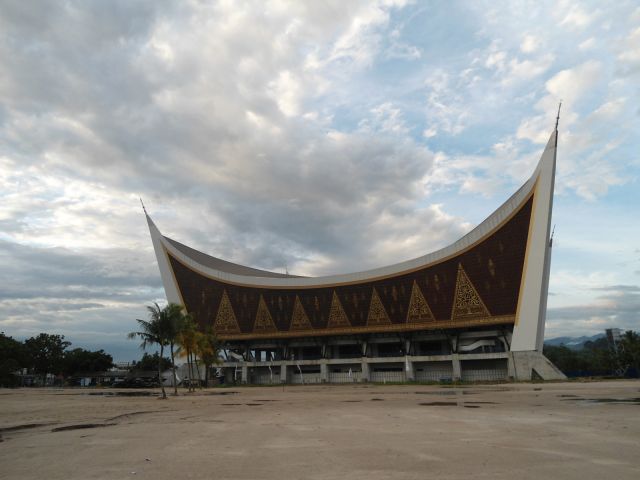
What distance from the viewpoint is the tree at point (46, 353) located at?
67.2m

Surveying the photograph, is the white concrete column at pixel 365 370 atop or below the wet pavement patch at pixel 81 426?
below

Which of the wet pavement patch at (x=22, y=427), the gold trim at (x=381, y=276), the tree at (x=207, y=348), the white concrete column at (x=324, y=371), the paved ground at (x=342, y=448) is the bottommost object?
the white concrete column at (x=324, y=371)

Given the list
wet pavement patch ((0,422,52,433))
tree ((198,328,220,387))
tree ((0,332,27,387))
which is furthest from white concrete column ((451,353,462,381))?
tree ((0,332,27,387))

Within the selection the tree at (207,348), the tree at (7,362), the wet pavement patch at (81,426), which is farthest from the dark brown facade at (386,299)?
the wet pavement patch at (81,426)

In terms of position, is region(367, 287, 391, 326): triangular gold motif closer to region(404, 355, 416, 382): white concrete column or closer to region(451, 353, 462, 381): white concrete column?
region(404, 355, 416, 382): white concrete column

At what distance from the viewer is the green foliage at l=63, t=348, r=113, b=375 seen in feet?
226

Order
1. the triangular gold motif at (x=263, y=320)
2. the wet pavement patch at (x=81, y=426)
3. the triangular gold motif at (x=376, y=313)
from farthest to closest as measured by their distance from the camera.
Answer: the triangular gold motif at (x=263, y=320)
the triangular gold motif at (x=376, y=313)
the wet pavement patch at (x=81, y=426)

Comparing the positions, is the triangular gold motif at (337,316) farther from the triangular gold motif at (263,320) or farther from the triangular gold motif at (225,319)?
the triangular gold motif at (225,319)

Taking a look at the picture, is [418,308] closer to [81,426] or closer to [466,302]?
[466,302]

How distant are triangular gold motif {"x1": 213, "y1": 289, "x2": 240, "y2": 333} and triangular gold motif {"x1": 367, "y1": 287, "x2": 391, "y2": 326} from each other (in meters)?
16.9

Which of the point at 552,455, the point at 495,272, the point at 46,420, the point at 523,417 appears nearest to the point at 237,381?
the point at 495,272

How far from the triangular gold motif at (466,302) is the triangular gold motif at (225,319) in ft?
85.0

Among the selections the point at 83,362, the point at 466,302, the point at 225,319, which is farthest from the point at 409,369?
the point at 83,362

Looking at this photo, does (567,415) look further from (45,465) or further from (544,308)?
(544,308)
